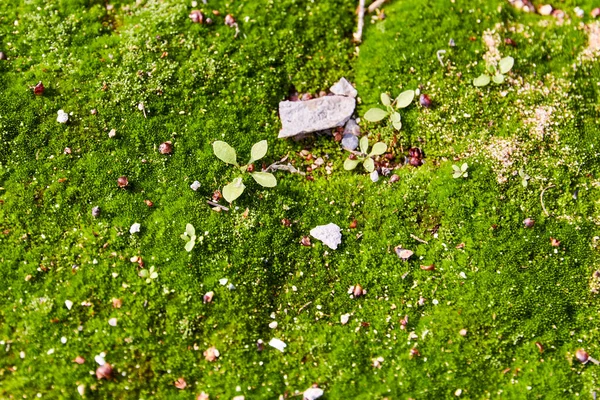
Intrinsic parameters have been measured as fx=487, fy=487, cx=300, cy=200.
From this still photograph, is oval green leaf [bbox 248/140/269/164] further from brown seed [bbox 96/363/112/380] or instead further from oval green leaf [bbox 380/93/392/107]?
brown seed [bbox 96/363/112/380]

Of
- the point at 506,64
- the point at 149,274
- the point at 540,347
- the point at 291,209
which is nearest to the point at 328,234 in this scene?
the point at 291,209

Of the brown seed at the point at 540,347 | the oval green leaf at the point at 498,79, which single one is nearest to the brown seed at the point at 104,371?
the brown seed at the point at 540,347

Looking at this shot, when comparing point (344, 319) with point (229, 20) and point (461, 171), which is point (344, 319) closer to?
point (461, 171)

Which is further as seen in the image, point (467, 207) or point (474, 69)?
point (474, 69)

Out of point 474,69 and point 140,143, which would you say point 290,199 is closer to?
point 140,143

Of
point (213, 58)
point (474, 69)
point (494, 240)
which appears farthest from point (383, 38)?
point (494, 240)

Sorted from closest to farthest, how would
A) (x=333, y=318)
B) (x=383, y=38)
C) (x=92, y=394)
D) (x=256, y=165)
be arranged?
(x=92, y=394)
(x=333, y=318)
(x=256, y=165)
(x=383, y=38)
